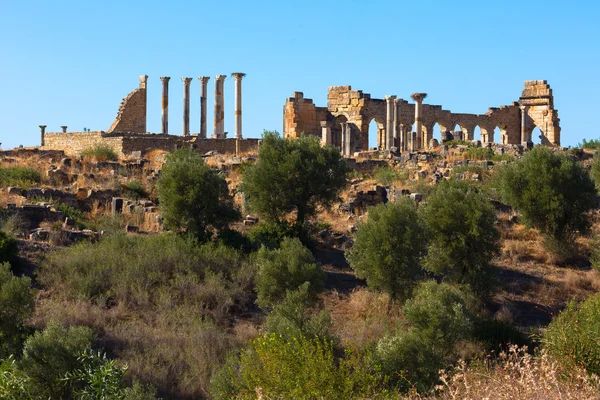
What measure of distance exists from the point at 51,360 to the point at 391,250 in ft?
27.5

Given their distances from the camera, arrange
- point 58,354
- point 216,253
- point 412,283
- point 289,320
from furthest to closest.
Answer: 1. point 216,253
2. point 412,283
3. point 289,320
4. point 58,354

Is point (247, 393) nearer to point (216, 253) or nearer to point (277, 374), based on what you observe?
point (277, 374)

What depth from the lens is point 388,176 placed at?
105 ft

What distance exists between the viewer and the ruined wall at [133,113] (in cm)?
4588

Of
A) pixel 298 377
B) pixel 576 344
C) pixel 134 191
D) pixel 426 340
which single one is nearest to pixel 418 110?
pixel 134 191

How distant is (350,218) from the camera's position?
2733cm

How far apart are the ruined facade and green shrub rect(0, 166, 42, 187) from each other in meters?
14.2

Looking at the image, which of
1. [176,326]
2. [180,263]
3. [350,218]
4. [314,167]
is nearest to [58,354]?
[176,326]

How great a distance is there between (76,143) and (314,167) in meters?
17.5

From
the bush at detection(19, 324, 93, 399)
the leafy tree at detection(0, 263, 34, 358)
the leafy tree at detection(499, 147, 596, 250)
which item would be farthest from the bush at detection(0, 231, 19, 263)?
the leafy tree at detection(499, 147, 596, 250)

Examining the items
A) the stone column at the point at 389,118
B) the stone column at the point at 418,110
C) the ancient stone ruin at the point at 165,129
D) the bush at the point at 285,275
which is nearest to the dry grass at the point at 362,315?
the bush at the point at 285,275

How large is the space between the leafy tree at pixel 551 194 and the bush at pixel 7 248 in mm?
13169

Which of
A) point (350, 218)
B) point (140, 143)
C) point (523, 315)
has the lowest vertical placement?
point (523, 315)

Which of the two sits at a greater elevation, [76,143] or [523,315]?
[76,143]
